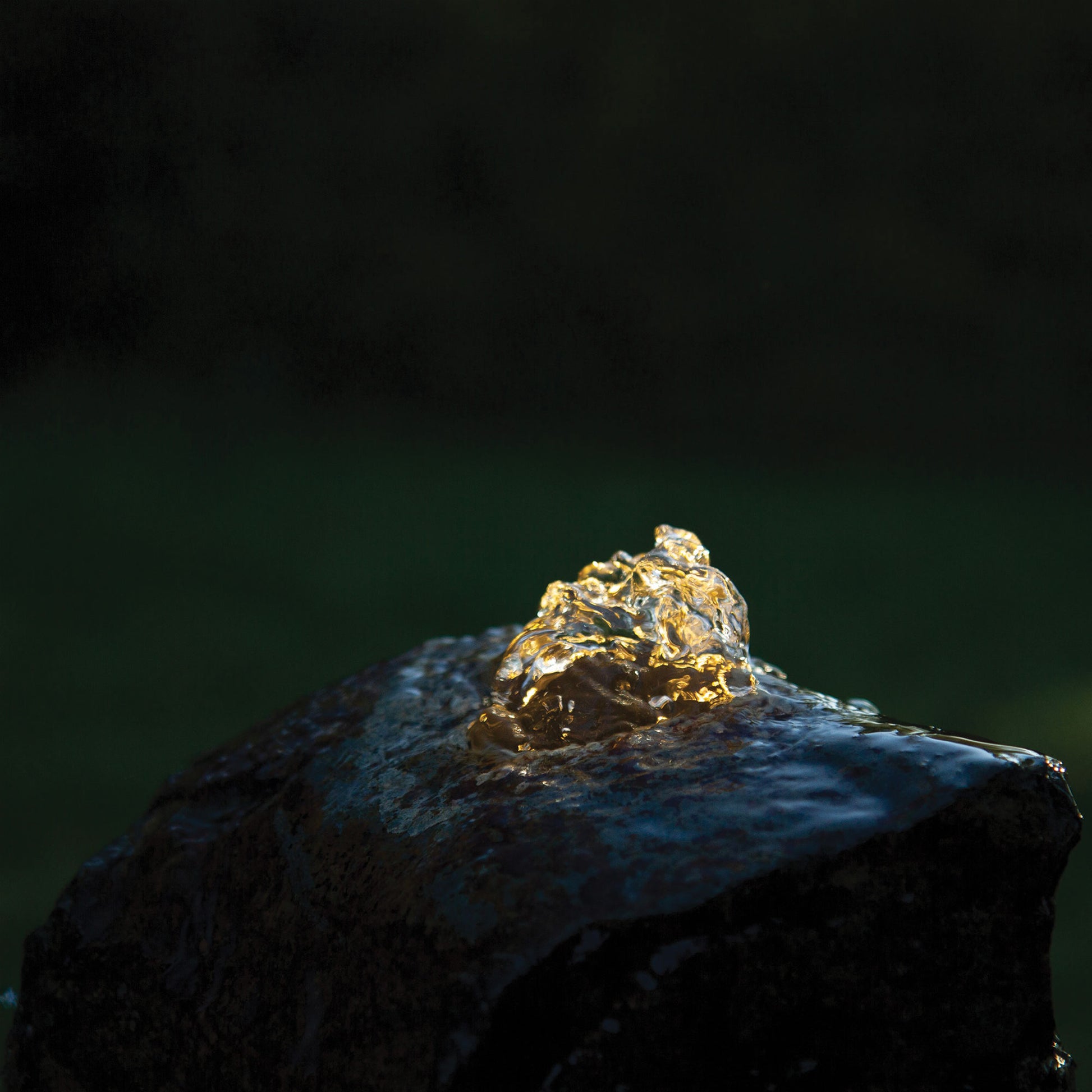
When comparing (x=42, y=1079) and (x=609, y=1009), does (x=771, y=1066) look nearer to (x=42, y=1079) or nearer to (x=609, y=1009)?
(x=609, y=1009)

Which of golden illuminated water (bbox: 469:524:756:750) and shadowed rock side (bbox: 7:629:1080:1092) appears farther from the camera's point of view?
golden illuminated water (bbox: 469:524:756:750)

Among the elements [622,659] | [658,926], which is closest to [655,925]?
[658,926]

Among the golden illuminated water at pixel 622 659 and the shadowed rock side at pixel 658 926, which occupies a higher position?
the golden illuminated water at pixel 622 659

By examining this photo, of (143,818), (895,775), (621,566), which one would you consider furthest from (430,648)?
(895,775)

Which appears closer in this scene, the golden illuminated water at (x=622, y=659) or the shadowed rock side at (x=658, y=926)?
the shadowed rock side at (x=658, y=926)

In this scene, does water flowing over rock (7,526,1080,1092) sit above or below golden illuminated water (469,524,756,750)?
below
